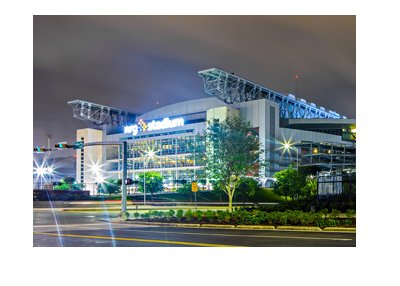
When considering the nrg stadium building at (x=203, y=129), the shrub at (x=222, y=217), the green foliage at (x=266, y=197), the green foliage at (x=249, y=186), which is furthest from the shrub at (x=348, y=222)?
the nrg stadium building at (x=203, y=129)

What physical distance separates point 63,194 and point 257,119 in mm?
41491

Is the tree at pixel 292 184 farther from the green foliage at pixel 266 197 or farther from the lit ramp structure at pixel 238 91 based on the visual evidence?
the lit ramp structure at pixel 238 91

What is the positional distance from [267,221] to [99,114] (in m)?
112

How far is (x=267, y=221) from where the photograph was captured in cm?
2777

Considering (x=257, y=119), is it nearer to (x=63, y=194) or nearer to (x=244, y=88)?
(x=244, y=88)

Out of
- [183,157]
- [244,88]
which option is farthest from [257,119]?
[183,157]

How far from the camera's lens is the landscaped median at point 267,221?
2527cm

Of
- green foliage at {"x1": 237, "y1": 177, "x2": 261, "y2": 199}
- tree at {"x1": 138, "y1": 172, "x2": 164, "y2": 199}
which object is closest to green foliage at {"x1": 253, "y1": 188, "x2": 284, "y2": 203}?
green foliage at {"x1": 237, "y1": 177, "x2": 261, "y2": 199}

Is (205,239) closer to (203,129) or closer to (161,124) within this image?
(203,129)

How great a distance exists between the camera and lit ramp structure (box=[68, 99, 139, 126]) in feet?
420

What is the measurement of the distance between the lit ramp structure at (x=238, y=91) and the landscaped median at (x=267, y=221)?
6683cm
